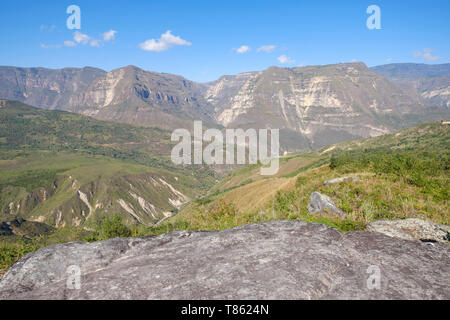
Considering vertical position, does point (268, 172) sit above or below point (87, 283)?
below

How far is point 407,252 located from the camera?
689 centimetres

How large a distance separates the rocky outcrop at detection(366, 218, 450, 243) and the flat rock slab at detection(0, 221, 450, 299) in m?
1.11

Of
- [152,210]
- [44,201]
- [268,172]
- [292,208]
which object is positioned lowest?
[152,210]

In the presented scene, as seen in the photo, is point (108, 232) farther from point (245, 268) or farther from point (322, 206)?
point (245, 268)

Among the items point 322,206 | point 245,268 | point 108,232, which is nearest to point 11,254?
point 108,232

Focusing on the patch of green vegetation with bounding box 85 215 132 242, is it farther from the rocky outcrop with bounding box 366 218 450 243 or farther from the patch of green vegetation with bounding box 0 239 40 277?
the rocky outcrop with bounding box 366 218 450 243

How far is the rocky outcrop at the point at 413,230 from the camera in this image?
8.23 metres

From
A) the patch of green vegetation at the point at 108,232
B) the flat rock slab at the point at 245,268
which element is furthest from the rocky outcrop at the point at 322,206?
the patch of green vegetation at the point at 108,232

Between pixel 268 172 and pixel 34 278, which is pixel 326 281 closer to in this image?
pixel 34 278

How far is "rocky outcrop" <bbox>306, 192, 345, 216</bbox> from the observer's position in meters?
12.7

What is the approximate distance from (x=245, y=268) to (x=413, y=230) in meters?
6.04

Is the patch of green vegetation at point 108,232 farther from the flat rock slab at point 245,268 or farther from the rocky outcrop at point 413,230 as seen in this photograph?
the rocky outcrop at point 413,230
